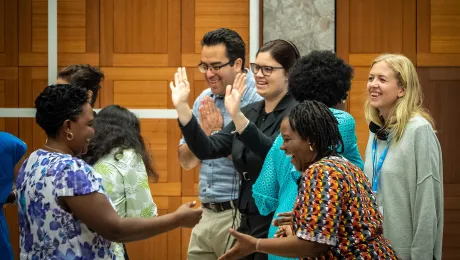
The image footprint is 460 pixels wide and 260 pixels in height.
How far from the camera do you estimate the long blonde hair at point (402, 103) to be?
3.91 metres

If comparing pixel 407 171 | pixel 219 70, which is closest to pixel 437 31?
pixel 219 70

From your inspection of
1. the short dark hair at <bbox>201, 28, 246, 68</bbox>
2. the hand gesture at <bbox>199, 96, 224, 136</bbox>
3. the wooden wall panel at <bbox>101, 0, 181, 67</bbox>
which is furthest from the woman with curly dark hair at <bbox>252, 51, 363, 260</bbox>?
the wooden wall panel at <bbox>101, 0, 181, 67</bbox>

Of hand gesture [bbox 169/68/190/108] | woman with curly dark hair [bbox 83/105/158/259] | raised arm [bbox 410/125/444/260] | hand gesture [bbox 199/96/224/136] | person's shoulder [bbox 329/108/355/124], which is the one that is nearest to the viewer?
person's shoulder [bbox 329/108/355/124]

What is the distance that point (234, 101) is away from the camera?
3859 millimetres

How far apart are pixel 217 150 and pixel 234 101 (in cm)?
37

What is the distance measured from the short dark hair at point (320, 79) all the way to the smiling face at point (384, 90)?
0.31 metres

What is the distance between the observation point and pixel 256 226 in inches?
155

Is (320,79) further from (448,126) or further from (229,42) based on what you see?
(448,126)

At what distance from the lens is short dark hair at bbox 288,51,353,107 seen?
3629 mm

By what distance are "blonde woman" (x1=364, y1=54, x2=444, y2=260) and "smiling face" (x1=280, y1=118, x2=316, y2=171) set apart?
0.97 meters

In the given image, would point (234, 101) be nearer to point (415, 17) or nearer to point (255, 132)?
point (255, 132)

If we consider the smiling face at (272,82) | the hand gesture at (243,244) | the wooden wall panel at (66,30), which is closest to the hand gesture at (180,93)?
the smiling face at (272,82)

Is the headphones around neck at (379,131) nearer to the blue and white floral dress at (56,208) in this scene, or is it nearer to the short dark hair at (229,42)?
the short dark hair at (229,42)

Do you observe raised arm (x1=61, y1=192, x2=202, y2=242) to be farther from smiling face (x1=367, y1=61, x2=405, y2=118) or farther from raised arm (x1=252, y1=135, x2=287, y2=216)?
smiling face (x1=367, y1=61, x2=405, y2=118)
